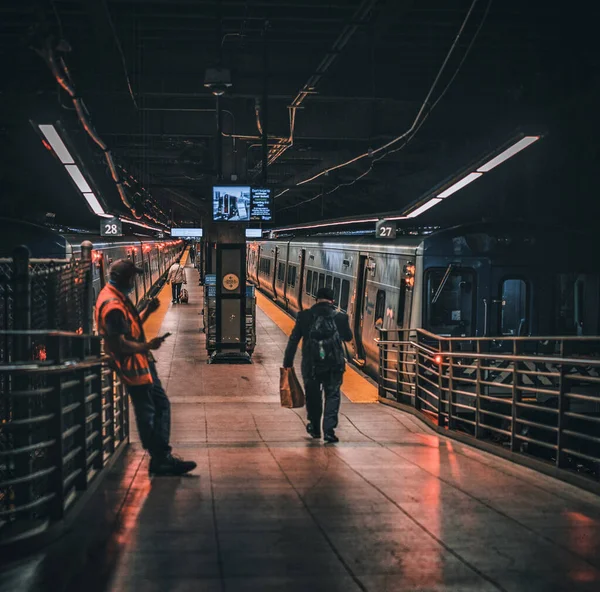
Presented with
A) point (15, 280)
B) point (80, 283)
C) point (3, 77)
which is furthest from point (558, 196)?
point (15, 280)

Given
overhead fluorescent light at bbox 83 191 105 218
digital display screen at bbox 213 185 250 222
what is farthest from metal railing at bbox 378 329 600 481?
overhead fluorescent light at bbox 83 191 105 218

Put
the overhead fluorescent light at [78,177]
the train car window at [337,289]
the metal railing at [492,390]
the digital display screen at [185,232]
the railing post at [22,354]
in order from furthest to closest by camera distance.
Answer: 1. the digital display screen at [185,232]
2. the train car window at [337,289]
3. the overhead fluorescent light at [78,177]
4. the metal railing at [492,390]
5. the railing post at [22,354]

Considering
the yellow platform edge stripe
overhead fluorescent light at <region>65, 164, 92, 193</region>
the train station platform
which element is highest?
overhead fluorescent light at <region>65, 164, 92, 193</region>

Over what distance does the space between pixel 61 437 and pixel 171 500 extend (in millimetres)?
1126

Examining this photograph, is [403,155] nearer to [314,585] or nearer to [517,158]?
[517,158]

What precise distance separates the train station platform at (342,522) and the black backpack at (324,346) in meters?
0.80

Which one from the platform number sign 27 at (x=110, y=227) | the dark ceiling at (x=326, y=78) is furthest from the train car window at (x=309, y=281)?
the platform number sign 27 at (x=110, y=227)

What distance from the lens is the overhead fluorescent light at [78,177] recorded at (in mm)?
13261

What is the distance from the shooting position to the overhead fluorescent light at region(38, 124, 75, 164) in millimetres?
10458

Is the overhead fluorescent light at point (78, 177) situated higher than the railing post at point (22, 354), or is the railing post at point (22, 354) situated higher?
the overhead fluorescent light at point (78, 177)

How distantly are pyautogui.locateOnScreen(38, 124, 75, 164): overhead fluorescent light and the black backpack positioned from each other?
450 cm

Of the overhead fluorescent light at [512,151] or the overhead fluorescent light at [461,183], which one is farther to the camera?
the overhead fluorescent light at [461,183]

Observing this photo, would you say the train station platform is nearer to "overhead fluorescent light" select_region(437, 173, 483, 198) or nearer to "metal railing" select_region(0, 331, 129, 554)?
"metal railing" select_region(0, 331, 129, 554)

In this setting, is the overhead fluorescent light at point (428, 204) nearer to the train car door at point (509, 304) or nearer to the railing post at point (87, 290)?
the train car door at point (509, 304)
